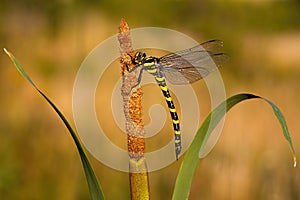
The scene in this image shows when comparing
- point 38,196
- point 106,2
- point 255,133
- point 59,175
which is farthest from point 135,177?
point 106,2

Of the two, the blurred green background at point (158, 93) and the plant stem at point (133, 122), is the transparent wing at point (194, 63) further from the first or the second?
the blurred green background at point (158, 93)

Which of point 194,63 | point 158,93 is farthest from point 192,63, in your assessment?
point 158,93

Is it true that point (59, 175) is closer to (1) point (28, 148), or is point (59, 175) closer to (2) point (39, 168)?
(2) point (39, 168)

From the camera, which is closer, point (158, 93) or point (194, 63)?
point (194, 63)

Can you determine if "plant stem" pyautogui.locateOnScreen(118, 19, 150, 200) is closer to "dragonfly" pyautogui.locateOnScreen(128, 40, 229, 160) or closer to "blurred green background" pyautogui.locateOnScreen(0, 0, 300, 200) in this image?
"dragonfly" pyautogui.locateOnScreen(128, 40, 229, 160)

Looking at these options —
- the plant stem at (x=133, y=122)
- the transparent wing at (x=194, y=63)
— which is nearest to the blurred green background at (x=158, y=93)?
the transparent wing at (x=194, y=63)

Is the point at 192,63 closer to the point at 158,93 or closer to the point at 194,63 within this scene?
the point at 194,63

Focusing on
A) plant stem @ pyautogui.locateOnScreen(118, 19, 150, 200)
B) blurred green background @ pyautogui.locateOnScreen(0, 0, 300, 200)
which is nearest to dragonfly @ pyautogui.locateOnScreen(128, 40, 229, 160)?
plant stem @ pyautogui.locateOnScreen(118, 19, 150, 200)
